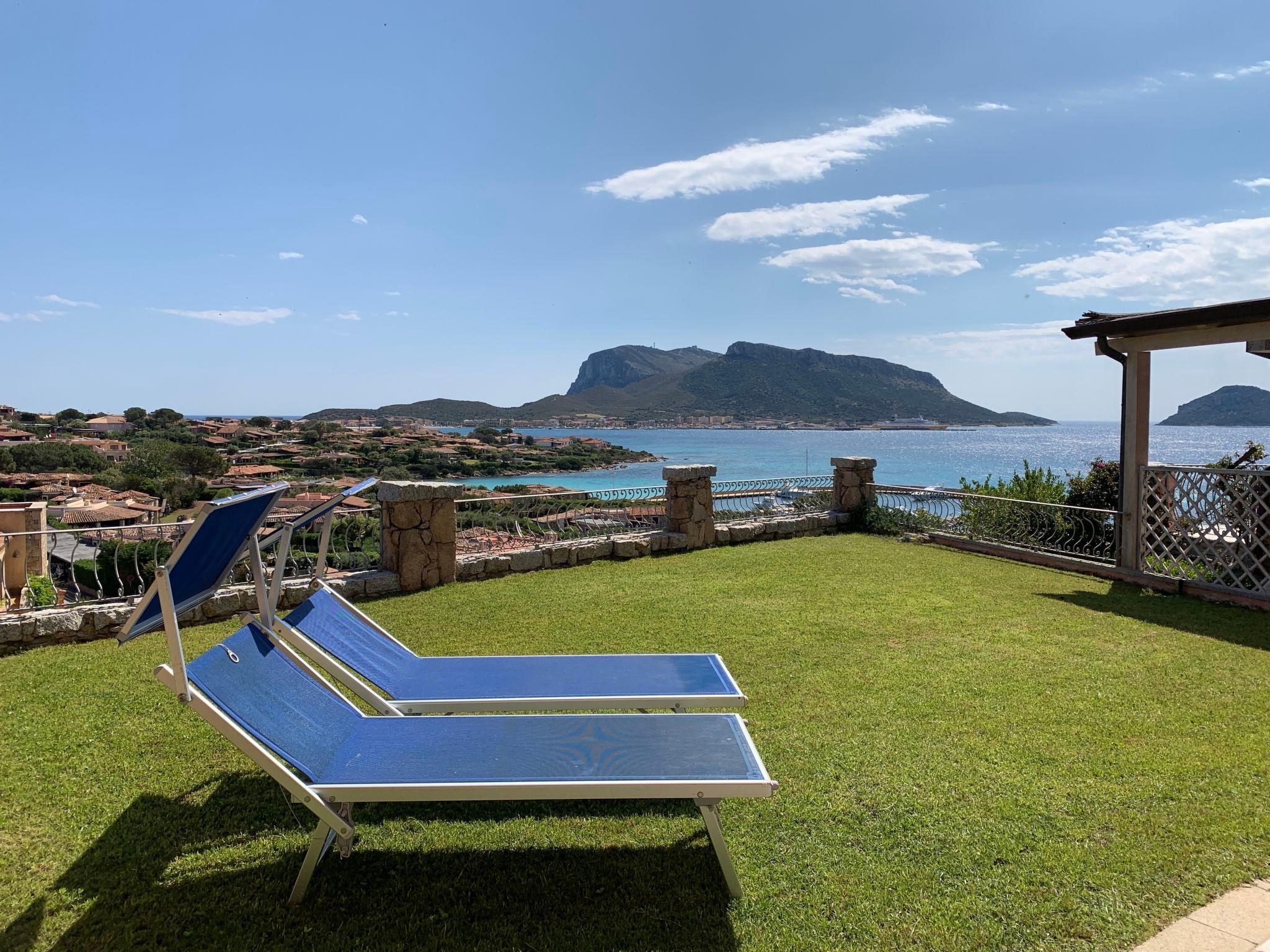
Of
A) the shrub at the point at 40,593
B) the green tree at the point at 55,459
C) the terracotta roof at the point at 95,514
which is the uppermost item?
the green tree at the point at 55,459

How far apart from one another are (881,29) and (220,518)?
13.2 metres

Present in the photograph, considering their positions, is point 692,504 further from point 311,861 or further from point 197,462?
point 197,462

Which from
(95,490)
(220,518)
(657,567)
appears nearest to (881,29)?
(657,567)

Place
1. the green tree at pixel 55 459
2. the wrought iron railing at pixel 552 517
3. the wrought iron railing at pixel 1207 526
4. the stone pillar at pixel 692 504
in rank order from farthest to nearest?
the green tree at pixel 55 459
the stone pillar at pixel 692 504
the wrought iron railing at pixel 552 517
the wrought iron railing at pixel 1207 526

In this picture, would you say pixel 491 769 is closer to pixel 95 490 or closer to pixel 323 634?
pixel 323 634

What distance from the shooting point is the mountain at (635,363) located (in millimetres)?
107750

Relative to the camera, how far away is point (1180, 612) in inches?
256

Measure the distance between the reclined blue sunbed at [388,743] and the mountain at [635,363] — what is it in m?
97.5

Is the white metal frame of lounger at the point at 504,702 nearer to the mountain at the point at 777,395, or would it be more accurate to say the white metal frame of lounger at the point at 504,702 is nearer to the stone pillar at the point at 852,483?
the stone pillar at the point at 852,483

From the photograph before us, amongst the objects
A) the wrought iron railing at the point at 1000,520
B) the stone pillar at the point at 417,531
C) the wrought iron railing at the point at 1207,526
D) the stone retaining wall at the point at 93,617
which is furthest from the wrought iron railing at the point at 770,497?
the stone retaining wall at the point at 93,617

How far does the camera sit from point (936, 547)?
1023 cm

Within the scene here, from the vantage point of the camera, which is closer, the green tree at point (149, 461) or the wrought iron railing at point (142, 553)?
the wrought iron railing at point (142, 553)

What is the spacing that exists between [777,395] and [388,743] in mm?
76334

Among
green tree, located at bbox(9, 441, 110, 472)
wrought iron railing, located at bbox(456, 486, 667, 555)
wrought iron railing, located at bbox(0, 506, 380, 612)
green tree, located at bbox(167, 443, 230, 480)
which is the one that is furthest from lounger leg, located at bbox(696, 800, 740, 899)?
green tree, located at bbox(9, 441, 110, 472)
